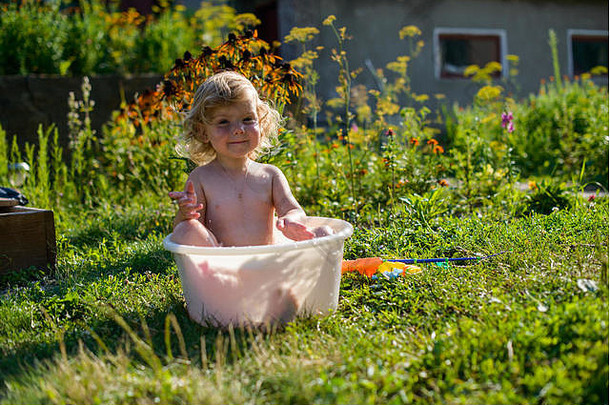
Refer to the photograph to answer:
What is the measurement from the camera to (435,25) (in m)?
8.98

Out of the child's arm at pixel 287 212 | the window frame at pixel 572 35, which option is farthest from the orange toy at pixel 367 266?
the window frame at pixel 572 35

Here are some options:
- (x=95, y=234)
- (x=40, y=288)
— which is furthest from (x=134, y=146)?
(x=40, y=288)

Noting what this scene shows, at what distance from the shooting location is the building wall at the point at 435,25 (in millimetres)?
8164

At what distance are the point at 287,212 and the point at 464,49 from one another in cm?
756

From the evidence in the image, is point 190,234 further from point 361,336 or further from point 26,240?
point 26,240

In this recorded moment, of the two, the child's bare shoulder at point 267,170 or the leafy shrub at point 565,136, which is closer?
the child's bare shoulder at point 267,170

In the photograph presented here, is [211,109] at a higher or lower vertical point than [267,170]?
higher

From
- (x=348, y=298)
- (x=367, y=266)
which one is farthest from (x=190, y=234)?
(x=367, y=266)

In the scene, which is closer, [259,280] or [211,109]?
[259,280]

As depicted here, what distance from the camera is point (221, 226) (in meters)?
2.62

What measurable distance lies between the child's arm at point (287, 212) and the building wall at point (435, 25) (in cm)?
528

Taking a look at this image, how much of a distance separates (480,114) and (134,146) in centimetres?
291

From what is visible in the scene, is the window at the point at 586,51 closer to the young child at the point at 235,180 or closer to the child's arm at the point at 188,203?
the young child at the point at 235,180

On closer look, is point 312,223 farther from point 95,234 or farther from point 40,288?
point 95,234
